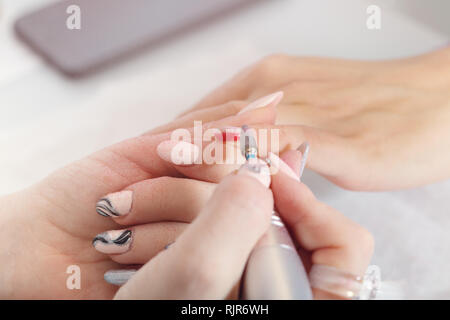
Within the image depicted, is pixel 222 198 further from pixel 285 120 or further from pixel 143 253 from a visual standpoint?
pixel 285 120

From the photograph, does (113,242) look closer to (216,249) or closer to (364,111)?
(216,249)

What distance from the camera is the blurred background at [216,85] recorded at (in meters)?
0.45

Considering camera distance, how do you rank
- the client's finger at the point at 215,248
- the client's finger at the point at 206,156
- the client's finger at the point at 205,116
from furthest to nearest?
the client's finger at the point at 205,116
the client's finger at the point at 206,156
the client's finger at the point at 215,248

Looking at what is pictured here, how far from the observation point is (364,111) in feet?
1.72

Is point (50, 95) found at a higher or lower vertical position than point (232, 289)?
higher

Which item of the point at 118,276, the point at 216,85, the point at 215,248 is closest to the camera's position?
the point at 215,248

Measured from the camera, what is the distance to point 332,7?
71cm

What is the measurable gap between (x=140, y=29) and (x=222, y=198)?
0.44 meters

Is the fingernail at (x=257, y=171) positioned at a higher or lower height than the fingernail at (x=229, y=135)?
lower

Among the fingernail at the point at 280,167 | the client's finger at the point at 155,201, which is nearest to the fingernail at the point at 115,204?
the client's finger at the point at 155,201

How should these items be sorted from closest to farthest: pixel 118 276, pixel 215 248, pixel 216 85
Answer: pixel 215 248 < pixel 118 276 < pixel 216 85

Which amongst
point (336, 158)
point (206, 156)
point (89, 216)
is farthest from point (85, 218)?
point (336, 158)

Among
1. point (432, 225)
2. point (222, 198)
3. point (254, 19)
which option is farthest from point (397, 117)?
point (222, 198)

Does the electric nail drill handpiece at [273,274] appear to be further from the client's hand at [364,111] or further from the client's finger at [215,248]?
the client's hand at [364,111]
